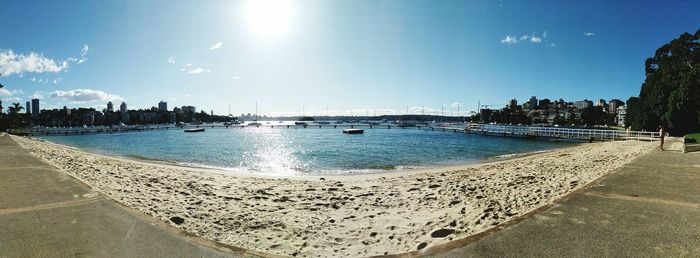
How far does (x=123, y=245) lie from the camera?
529cm

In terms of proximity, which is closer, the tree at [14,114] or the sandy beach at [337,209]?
the sandy beach at [337,209]

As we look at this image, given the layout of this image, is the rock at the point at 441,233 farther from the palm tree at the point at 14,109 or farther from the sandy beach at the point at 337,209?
the palm tree at the point at 14,109

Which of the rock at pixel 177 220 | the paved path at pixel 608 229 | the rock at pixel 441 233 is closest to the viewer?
the paved path at pixel 608 229

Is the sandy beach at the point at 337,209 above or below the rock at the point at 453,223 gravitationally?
below

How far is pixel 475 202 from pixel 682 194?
17.2 feet

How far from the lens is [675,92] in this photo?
42.1m

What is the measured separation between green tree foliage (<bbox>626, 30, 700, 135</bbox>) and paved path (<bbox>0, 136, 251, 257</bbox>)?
189 ft

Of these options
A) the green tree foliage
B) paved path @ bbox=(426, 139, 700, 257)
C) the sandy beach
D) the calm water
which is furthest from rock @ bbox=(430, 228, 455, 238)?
the green tree foliage

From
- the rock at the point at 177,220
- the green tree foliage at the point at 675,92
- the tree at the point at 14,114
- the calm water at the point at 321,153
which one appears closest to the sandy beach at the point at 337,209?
the rock at the point at 177,220

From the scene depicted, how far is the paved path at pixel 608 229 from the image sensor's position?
4824 millimetres

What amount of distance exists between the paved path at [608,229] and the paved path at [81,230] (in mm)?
4611

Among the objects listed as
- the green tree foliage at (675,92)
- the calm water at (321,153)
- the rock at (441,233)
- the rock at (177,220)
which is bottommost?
the calm water at (321,153)

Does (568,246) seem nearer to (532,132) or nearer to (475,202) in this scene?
(475,202)

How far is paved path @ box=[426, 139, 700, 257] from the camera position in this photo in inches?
190
